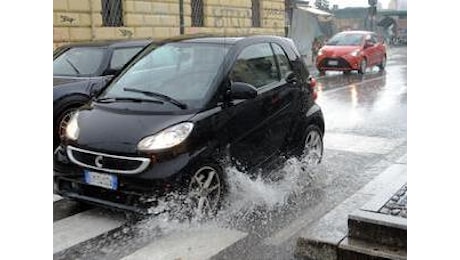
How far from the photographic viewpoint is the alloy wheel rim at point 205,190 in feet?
13.3

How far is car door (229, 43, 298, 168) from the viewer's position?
4488 mm

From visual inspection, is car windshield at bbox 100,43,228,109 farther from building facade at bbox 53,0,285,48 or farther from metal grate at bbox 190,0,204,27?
metal grate at bbox 190,0,204,27

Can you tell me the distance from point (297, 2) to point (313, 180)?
2.08 meters

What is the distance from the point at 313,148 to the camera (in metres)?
5.72

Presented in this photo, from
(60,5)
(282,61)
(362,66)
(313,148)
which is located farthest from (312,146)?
(362,66)

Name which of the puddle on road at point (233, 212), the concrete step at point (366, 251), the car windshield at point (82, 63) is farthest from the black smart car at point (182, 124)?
the concrete step at point (366, 251)

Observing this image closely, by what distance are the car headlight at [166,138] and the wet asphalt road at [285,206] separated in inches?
21.3

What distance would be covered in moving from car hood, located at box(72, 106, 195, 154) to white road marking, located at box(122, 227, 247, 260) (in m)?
0.65

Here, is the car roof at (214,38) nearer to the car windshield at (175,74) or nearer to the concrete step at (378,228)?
the car windshield at (175,74)

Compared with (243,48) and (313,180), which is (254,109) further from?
(313,180)

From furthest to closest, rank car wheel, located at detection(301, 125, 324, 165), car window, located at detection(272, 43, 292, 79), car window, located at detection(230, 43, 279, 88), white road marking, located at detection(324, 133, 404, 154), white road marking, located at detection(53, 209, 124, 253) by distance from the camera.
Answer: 1. white road marking, located at detection(324, 133, 404, 154)
2. car wheel, located at detection(301, 125, 324, 165)
3. car window, located at detection(272, 43, 292, 79)
4. car window, located at detection(230, 43, 279, 88)
5. white road marking, located at detection(53, 209, 124, 253)

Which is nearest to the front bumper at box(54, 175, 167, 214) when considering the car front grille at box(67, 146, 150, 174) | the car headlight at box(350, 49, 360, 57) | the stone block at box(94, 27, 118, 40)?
the car front grille at box(67, 146, 150, 174)

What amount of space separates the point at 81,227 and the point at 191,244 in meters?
0.86
